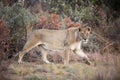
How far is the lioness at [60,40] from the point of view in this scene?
4.23 metres

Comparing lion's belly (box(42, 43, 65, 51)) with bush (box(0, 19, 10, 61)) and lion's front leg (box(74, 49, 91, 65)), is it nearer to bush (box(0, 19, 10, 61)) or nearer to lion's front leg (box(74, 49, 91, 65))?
lion's front leg (box(74, 49, 91, 65))

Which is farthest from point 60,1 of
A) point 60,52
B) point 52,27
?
point 60,52

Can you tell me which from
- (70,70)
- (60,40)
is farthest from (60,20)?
(70,70)

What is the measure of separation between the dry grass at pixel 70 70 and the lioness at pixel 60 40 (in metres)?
0.09

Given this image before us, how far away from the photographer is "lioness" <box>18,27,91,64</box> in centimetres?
423

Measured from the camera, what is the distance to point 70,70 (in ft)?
13.9

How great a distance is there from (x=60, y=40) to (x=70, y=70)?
35 centimetres

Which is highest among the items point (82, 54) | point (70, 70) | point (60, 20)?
point (60, 20)

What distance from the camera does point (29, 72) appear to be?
4141 millimetres

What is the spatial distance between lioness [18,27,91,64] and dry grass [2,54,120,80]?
86mm

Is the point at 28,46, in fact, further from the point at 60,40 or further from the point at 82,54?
the point at 82,54

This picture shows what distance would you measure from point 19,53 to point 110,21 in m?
1.10

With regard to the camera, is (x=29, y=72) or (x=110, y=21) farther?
(x=110, y=21)

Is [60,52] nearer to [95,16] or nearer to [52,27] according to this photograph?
[52,27]
